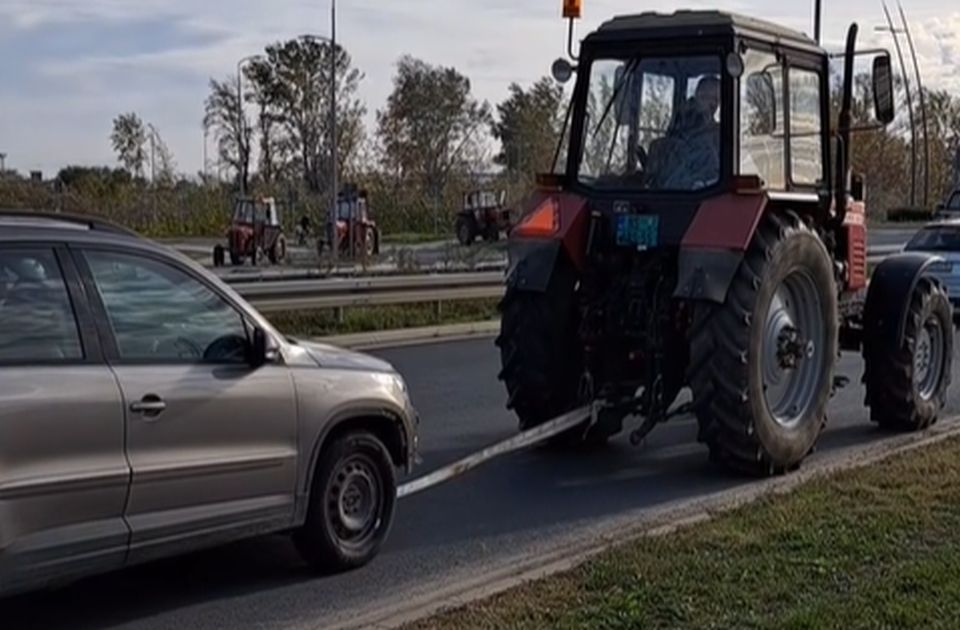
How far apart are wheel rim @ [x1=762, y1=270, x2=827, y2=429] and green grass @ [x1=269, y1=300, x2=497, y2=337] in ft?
27.7

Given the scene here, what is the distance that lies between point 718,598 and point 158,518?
2.42 m

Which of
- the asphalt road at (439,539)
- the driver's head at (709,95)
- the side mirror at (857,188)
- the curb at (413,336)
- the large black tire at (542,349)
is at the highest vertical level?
the driver's head at (709,95)

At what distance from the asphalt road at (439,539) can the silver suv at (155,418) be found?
33cm

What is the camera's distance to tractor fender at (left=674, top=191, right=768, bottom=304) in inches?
373

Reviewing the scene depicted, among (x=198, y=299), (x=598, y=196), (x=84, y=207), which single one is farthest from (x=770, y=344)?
(x=84, y=207)

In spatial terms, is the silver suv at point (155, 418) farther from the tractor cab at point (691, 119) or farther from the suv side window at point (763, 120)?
the suv side window at point (763, 120)

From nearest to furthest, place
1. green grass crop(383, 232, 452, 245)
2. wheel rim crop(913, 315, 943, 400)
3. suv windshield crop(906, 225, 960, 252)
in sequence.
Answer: wheel rim crop(913, 315, 943, 400)
suv windshield crop(906, 225, 960, 252)
green grass crop(383, 232, 452, 245)

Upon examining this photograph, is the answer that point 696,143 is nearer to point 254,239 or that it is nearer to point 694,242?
point 694,242

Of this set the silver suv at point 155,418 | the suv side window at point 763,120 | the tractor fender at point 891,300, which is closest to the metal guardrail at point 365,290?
the tractor fender at point 891,300

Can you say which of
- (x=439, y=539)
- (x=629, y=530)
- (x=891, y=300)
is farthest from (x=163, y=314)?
(x=891, y=300)

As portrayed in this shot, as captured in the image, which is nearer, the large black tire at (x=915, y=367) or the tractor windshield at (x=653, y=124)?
the tractor windshield at (x=653, y=124)

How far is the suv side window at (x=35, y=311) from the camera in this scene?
5855 mm

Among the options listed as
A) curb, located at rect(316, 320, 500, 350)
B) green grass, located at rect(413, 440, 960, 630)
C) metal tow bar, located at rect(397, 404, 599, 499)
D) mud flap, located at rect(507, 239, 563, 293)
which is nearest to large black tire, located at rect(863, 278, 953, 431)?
metal tow bar, located at rect(397, 404, 599, 499)

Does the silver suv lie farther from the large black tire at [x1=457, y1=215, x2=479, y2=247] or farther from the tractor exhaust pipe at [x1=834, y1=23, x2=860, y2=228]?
the large black tire at [x1=457, y1=215, x2=479, y2=247]
